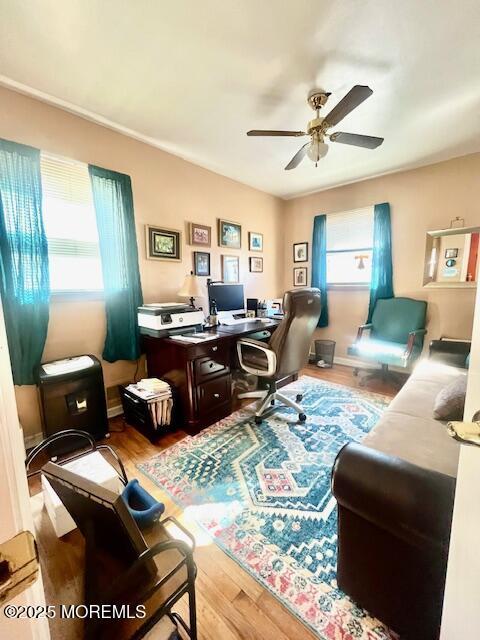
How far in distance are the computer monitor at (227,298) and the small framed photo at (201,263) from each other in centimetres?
20

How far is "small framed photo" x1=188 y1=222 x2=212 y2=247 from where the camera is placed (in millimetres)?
2740

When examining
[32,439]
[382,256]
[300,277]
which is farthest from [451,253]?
[32,439]

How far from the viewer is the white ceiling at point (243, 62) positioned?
124 cm

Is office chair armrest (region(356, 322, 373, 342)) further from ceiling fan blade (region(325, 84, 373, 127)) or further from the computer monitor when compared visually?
ceiling fan blade (region(325, 84, 373, 127))

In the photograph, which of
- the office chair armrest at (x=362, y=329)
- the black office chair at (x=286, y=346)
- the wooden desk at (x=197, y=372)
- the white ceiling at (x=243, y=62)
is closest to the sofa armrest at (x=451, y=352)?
the office chair armrest at (x=362, y=329)

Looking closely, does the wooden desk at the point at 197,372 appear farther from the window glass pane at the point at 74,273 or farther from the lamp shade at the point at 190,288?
the window glass pane at the point at 74,273

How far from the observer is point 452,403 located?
46.3 inches

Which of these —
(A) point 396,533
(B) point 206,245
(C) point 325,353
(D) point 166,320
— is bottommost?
(C) point 325,353

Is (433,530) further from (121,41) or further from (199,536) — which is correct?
(121,41)

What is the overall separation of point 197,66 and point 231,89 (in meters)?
0.27

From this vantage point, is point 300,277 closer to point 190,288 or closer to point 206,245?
point 206,245

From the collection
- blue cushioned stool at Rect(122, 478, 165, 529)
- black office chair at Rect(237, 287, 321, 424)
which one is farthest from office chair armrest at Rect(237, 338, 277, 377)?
blue cushioned stool at Rect(122, 478, 165, 529)

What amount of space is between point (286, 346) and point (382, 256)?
203cm

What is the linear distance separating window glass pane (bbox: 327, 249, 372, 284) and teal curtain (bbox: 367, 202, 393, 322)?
14cm
